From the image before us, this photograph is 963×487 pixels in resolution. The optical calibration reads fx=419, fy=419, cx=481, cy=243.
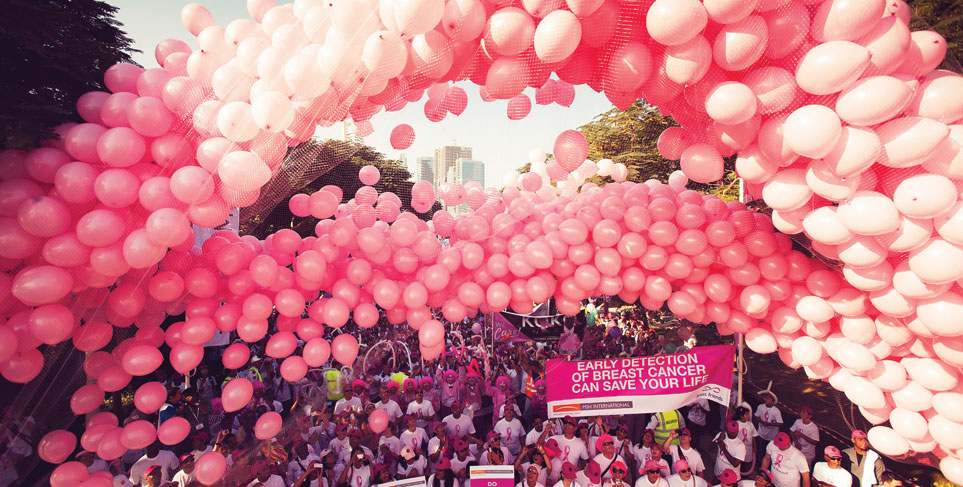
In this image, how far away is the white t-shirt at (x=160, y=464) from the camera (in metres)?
4.34

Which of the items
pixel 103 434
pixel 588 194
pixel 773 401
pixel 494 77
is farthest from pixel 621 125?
pixel 103 434

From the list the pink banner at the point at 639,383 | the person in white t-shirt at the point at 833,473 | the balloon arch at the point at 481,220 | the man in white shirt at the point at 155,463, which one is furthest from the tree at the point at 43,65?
the person in white t-shirt at the point at 833,473

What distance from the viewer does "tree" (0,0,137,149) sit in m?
2.20

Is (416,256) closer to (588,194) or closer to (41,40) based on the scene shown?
(588,194)

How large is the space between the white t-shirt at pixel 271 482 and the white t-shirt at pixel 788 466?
506 centimetres

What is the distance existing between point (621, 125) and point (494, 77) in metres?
4.75

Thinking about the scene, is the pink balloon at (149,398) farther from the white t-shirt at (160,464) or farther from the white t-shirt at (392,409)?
the white t-shirt at (392,409)

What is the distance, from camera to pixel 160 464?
14.3 ft

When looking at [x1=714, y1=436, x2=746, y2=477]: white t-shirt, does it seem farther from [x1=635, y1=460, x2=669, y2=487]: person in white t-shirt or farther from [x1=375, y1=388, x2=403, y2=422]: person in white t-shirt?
[x1=375, y1=388, x2=403, y2=422]: person in white t-shirt

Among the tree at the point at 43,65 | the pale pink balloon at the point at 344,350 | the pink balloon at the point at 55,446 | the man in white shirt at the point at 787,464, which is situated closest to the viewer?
the tree at the point at 43,65

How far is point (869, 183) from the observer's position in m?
2.18

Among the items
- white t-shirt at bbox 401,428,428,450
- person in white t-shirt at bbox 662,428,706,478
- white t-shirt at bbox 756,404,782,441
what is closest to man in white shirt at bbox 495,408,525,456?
white t-shirt at bbox 401,428,428,450

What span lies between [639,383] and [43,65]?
5450 millimetres

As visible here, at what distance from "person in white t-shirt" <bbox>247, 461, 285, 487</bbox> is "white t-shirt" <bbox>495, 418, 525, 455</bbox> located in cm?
240
